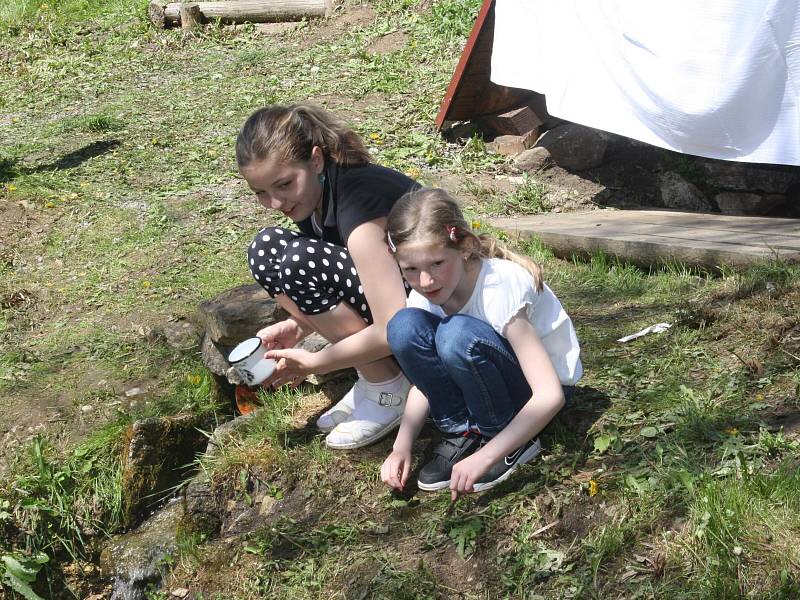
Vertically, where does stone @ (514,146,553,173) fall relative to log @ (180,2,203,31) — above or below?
below

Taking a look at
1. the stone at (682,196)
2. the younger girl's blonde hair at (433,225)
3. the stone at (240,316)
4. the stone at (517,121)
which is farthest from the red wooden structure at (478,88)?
the younger girl's blonde hair at (433,225)

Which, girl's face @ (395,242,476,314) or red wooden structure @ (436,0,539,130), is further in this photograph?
red wooden structure @ (436,0,539,130)

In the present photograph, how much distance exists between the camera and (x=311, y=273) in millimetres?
3049

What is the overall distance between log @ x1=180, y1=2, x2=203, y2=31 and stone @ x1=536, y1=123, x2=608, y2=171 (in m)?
5.37

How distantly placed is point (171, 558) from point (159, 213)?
322 centimetres

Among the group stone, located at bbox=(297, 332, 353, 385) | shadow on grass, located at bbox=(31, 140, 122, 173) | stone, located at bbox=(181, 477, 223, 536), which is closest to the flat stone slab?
stone, located at bbox=(297, 332, 353, 385)

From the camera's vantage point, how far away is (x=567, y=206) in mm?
5605

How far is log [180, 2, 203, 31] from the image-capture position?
9.73 meters

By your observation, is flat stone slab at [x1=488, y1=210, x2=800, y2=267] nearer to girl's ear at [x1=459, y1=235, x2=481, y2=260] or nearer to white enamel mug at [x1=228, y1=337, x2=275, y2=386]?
girl's ear at [x1=459, y1=235, x2=481, y2=260]

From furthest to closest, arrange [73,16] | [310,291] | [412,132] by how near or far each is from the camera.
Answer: [73,16] < [412,132] < [310,291]

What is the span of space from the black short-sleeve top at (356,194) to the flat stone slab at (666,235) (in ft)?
5.21

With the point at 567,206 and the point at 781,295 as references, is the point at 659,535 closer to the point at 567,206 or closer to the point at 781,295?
the point at 781,295

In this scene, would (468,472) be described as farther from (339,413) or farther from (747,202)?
(747,202)

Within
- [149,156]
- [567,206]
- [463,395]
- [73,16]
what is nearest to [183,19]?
[73,16]
